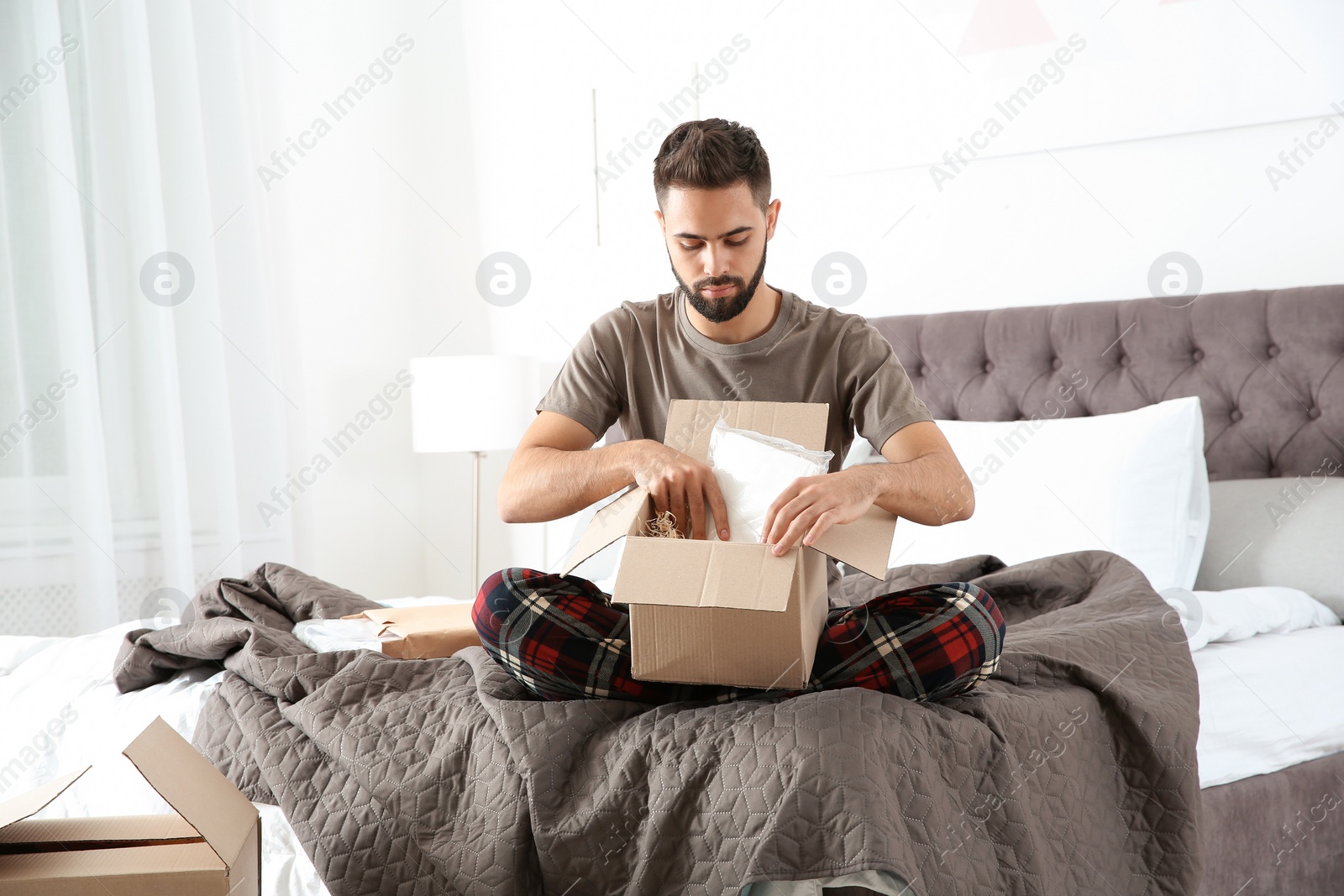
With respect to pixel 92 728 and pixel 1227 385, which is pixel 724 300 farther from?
pixel 1227 385

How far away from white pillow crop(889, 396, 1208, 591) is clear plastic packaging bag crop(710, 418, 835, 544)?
955 millimetres

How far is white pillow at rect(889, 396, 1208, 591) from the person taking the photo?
215cm

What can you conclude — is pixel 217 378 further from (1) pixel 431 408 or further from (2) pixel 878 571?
(2) pixel 878 571

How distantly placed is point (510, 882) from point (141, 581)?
229cm

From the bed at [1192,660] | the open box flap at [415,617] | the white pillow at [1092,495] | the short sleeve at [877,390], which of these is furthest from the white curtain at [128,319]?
the short sleeve at [877,390]

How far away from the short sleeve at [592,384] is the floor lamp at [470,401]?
1.61 metres

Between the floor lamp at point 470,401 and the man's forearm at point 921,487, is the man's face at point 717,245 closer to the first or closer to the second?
the man's forearm at point 921,487

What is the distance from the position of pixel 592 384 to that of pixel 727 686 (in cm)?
54

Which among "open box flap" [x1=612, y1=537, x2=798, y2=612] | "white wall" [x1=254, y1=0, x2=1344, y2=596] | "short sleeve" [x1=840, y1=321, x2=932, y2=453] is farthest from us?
"white wall" [x1=254, y1=0, x2=1344, y2=596]

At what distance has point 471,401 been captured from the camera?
325 centimetres

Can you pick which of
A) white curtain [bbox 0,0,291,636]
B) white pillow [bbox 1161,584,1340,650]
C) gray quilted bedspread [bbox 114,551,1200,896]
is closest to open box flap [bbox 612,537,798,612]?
gray quilted bedspread [bbox 114,551,1200,896]

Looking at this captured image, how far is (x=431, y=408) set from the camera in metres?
3.29

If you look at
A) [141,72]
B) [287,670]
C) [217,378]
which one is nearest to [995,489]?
[287,670]

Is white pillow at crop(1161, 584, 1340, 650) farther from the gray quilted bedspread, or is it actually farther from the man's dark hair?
the man's dark hair
